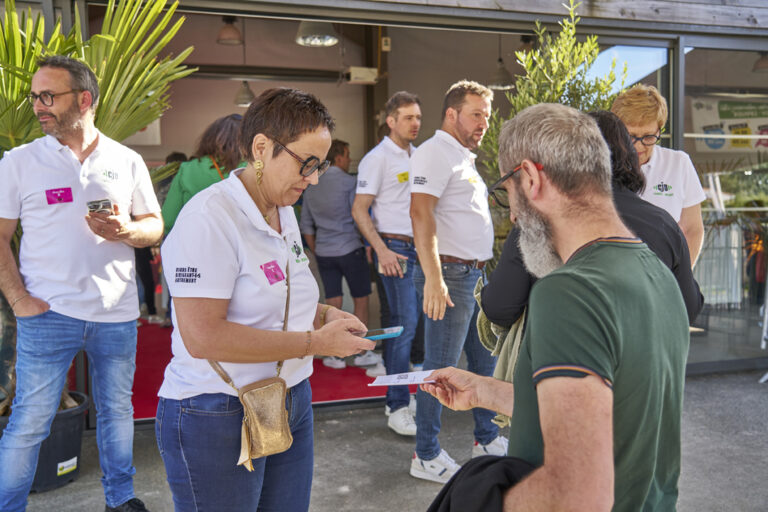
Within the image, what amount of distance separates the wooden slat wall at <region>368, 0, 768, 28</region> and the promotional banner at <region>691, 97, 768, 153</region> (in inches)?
25.5

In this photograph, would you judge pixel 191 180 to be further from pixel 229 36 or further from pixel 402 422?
pixel 229 36

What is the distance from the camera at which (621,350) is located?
1.03 meters

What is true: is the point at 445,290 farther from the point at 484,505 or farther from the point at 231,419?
the point at 484,505

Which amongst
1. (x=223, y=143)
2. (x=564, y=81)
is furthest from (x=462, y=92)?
(x=223, y=143)

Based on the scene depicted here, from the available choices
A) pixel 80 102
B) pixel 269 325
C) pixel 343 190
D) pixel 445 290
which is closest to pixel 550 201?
pixel 269 325

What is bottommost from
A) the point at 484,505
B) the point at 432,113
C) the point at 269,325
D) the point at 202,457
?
the point at 202,457

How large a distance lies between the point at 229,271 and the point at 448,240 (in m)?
2.00

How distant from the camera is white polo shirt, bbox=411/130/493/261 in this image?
3.38m

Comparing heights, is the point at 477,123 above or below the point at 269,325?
above

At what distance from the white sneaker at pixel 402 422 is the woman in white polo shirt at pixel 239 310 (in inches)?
93.4

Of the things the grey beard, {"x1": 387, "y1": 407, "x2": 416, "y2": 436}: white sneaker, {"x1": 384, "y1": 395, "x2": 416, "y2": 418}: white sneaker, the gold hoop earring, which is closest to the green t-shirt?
the grey beard

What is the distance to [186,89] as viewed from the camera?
12.1m

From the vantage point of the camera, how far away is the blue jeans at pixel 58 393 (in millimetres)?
2689

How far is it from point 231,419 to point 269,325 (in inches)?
10.0
